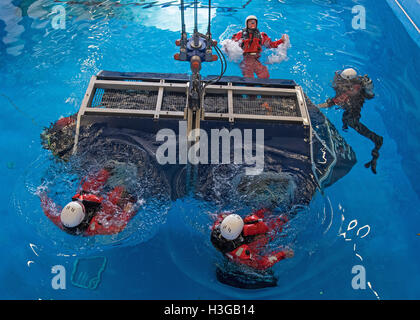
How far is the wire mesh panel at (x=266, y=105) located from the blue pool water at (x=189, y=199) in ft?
4.25

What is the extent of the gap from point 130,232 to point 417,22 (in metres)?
7.85

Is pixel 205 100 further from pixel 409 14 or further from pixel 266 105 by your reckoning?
pixel 409 14

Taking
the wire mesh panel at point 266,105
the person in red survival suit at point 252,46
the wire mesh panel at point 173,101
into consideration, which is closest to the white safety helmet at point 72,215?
the wire mesh panel at point 173,101

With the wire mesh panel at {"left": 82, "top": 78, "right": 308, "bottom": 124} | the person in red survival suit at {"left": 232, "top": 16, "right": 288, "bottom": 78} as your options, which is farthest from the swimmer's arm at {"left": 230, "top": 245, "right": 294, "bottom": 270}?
the person in red survival suit at {"left": 232, "top": 16, "right": 288, "bottom": 78}

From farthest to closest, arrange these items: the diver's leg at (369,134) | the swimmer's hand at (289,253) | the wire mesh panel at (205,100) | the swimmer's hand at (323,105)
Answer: the swimmer's hand at (323,105) → the diver's leg at (369,134) → the wire mesh panel at (205,100) → the swimmer's hand at (289,253)

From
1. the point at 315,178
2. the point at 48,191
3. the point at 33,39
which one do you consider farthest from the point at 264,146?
the point at 33,39

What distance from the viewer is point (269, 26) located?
750cm

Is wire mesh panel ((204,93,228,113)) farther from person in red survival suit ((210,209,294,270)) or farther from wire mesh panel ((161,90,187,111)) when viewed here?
person in red survival suit ((210,209,294,270))

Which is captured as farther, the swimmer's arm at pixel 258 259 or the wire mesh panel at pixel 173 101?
the wire mesh panel at pixel 173 101

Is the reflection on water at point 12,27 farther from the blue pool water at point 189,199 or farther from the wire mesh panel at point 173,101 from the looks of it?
→ the wire mesh panel at point 173,101

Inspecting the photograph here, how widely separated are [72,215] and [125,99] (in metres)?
1.84

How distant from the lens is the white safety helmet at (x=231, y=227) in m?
3.54

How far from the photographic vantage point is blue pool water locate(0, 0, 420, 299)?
387cm
